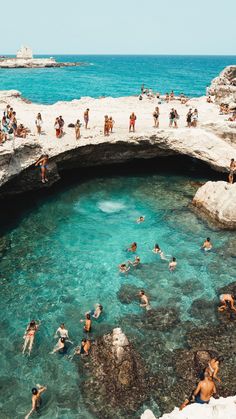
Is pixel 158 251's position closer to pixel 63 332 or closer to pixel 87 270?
pixel 87 270

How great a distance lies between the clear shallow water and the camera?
47.6 ft

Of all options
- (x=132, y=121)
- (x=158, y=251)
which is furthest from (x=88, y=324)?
(x=132, y=121)

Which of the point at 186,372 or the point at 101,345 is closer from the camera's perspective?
the point at 186,372

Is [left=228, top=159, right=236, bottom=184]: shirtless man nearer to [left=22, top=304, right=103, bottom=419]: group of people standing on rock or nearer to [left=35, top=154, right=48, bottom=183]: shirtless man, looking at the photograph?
[left=35, top=154, right=48, bottom=183]: shirtless man

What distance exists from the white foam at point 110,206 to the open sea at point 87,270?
0.08 metres

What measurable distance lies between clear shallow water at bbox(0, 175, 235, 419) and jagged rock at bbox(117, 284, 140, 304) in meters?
0.36

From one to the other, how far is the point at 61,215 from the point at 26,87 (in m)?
78.1

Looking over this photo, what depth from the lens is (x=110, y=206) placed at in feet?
92.9

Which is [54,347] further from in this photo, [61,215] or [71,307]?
[61,215]

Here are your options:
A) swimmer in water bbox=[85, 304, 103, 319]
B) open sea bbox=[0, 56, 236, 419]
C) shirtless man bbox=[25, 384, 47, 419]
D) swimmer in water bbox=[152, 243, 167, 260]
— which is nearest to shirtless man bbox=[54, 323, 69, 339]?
open sea bbox=[0, 56, 236, 419]

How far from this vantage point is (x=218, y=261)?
21.9m

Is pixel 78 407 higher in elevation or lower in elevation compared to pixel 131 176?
lower

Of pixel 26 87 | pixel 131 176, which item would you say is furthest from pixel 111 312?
A: pixel 26 87

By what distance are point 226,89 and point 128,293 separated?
38852 mm
